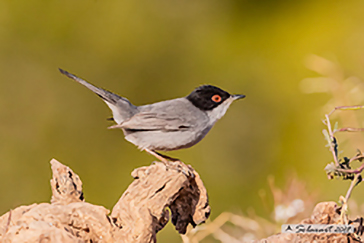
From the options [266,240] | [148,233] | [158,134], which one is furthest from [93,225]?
[158,134]

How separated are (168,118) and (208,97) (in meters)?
0.25

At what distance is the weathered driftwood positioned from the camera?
1.40 meters

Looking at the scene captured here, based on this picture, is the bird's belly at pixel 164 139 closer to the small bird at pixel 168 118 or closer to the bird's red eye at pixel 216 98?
the small bird at pixel 168 118

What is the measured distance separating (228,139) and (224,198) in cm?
58

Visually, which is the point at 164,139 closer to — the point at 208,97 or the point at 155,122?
the point at 155,122

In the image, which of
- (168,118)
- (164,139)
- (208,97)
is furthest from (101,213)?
(208,97)

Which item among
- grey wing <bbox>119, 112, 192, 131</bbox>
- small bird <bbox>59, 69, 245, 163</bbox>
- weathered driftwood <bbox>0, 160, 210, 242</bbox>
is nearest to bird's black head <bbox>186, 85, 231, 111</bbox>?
small bird <bbox>59, 69, 245, 163</bbox>

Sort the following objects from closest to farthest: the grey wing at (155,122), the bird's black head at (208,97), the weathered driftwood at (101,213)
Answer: the weathered driftwood at (101,213) → the grey wing at (155,122) → the bird's black head at (208,97)

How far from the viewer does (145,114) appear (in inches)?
87.4

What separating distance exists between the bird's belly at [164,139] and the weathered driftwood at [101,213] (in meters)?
0.36

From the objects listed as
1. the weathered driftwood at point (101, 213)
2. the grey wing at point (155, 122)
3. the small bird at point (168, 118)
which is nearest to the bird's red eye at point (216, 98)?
the small bird at point (168, 118)

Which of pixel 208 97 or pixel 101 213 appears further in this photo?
pixel 208 97

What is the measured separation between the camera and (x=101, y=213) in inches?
59.9

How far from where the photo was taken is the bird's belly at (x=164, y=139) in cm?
215
